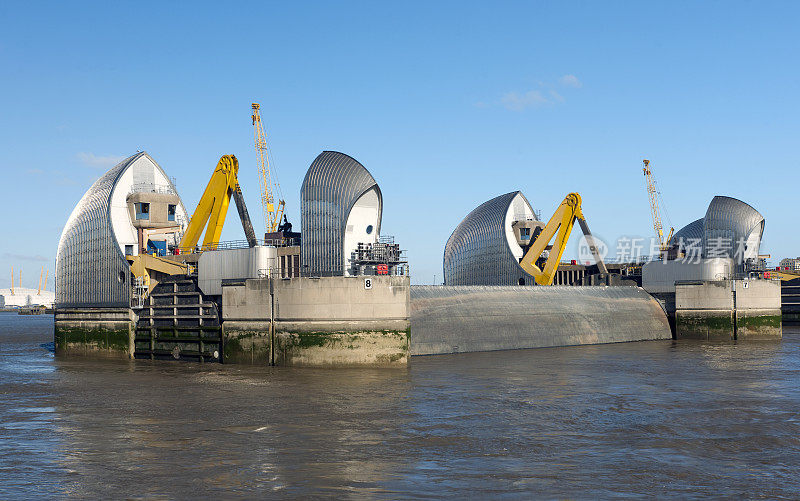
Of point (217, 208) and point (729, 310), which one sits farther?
point (729, 310)

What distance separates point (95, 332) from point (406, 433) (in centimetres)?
4311

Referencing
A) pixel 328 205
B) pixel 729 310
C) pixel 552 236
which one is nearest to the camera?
pixel 328 205

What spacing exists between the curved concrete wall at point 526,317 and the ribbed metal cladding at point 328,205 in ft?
30.8

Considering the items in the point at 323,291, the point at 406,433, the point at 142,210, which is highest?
the point at 142,210

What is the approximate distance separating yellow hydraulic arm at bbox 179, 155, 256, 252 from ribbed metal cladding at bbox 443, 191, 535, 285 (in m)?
38.8

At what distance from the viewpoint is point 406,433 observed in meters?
26.7

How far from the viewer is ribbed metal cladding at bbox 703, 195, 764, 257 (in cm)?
9788

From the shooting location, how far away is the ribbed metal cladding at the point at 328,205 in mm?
52062

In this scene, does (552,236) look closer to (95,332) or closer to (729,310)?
(729,310)

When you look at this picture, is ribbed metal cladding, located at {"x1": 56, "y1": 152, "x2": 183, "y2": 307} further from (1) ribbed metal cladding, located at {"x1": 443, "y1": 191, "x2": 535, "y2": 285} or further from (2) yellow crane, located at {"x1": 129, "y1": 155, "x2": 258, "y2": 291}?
(1) ribbed metal cladding, located at {"x1": 443, "y1": 191, "x2": 535, "y2": 285}

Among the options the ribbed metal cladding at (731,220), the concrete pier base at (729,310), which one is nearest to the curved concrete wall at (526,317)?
the concrete pier base at (729,310)

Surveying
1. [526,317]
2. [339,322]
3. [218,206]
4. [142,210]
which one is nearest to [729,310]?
[526,317]

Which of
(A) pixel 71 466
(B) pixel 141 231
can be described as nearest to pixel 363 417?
(A) pixel 71 466

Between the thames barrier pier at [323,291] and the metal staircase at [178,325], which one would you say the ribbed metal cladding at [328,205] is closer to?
the thames barrier pier at [323,291]
